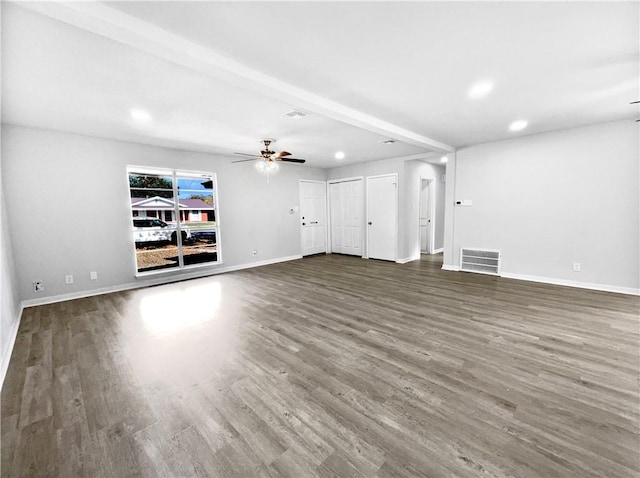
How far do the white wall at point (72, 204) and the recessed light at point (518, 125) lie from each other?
539 centimetres

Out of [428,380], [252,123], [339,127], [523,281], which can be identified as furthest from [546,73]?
[523,281]

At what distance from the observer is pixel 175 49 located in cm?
190

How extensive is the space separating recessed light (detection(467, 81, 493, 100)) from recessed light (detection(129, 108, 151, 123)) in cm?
380

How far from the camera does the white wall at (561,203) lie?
13.2ft

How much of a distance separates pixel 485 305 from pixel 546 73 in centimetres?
273

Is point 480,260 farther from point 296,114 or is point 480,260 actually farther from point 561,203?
point 296,114

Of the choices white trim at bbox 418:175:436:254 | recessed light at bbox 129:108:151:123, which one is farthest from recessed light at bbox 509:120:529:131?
recessed light at bbox 129:108:151:123

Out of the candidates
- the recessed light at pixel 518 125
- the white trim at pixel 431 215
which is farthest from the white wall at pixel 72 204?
the white trim at pixel 431 215

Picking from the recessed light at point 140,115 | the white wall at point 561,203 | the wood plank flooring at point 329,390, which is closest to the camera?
the wood plank flooring at point 329,390

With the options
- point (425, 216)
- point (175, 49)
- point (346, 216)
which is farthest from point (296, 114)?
point (425, 216)

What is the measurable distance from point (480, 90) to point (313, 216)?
556 centimetres

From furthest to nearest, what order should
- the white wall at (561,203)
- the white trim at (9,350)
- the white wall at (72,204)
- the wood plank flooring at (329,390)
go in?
the white wall at (561,203) < the white wall at (72,204) < the white trim at (9,350) < the wood plank flooring at (329,390)

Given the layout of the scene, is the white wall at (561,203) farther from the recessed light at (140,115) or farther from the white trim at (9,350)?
the white trim at (9,350)

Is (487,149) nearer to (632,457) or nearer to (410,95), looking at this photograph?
(410,95)
